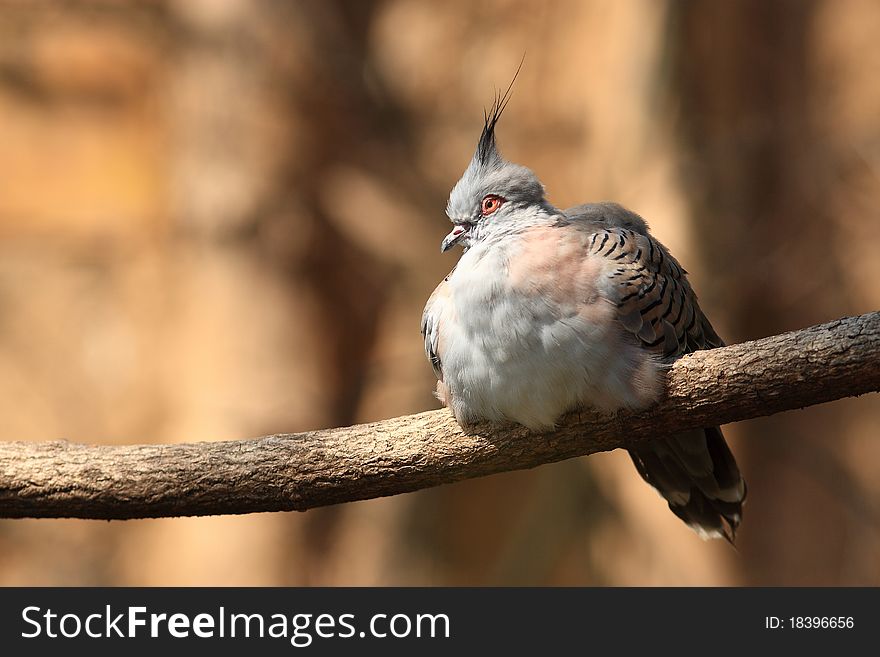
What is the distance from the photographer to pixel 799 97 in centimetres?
815

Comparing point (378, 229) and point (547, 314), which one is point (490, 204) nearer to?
point (547, 314)

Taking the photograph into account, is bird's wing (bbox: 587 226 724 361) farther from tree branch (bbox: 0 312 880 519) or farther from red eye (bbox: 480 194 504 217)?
red eye (bbox: 480 194 504 217)

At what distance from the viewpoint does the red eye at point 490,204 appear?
395 cm

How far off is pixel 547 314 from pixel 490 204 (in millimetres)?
656

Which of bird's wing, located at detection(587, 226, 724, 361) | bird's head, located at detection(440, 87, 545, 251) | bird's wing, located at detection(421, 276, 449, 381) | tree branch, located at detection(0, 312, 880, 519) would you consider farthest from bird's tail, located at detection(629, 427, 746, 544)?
bird's head, located at detection(440, 87, 545, 251)

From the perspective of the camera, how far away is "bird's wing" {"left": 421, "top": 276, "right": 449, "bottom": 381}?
3812mm

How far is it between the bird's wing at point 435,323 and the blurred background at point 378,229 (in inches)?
150

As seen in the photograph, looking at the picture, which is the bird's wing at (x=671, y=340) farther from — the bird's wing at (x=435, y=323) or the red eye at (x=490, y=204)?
the bird's wing at (x=435, y=323)

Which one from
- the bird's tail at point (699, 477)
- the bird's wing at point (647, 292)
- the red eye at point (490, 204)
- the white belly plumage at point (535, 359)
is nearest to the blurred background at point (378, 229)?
the bird's tail at point (699, 477)

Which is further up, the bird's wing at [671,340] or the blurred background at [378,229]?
the blurred background at [378,229]

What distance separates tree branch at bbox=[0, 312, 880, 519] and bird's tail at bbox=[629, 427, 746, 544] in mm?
549
